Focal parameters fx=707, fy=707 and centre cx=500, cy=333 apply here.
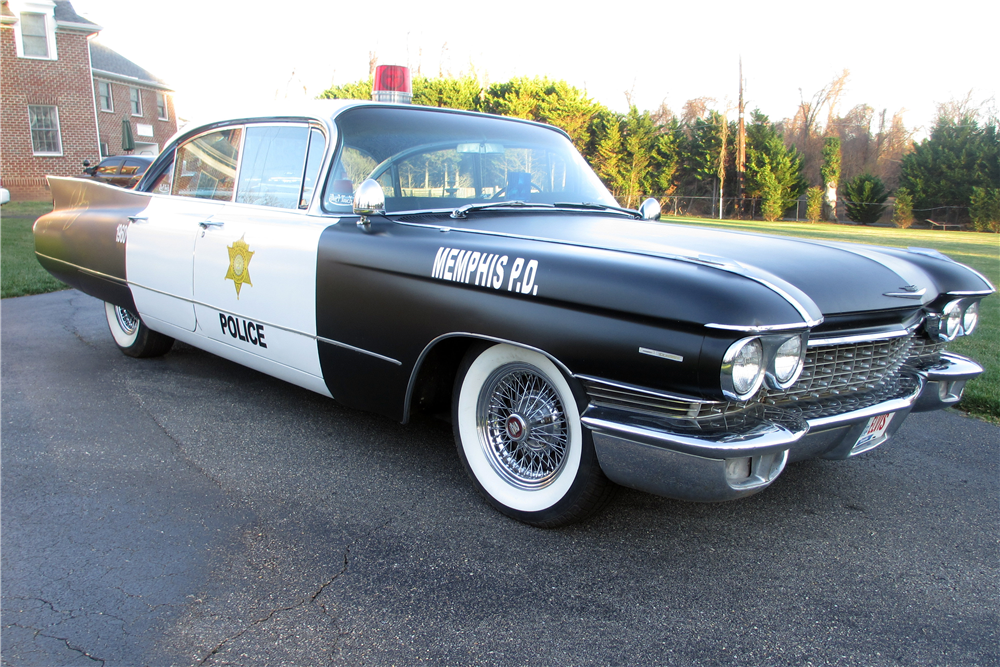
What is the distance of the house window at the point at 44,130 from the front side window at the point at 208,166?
2593cm

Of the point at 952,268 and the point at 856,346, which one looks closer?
the point at 856,346

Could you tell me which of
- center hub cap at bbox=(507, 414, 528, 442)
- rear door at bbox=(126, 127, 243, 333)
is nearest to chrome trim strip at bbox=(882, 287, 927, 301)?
center hub cap at bbox=(507, 414, 528, 442)

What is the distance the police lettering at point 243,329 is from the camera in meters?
3.61

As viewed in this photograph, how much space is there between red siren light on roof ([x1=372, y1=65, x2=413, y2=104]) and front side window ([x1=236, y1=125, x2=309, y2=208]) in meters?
0.84

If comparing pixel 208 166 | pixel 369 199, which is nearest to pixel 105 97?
pixel 208 166

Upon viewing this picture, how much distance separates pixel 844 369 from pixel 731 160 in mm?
33699

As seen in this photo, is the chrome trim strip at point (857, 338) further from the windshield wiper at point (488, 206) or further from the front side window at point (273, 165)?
the front side window at point (273, 165)

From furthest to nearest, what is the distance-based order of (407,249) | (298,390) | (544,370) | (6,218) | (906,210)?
(906,210), (6,218), (298,390), (407,249), (544,370)

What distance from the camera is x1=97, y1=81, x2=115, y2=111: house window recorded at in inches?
1234

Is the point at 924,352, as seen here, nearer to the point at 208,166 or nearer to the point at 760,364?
the point at 760,364

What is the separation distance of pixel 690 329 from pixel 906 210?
33.2 metres

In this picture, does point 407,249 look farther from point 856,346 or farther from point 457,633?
point 856,346

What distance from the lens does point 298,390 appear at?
14.6 feet

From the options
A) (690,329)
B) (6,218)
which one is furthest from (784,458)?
(6,218)
